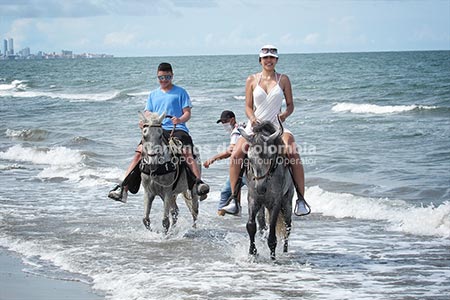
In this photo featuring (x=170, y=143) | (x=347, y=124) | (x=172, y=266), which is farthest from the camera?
(x=347, y=124)

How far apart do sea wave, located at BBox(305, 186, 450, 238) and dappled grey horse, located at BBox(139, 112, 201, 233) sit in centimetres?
364

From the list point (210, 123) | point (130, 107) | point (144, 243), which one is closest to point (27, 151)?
point (210, 123)

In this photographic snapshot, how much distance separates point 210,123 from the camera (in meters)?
32.6

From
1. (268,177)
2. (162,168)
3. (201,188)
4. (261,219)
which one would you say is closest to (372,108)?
(201,188)

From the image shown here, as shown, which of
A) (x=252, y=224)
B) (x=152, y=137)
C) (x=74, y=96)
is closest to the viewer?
(x=252, y=224)

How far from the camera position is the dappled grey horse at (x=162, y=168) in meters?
10.8

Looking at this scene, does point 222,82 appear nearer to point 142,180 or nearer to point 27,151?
point 27,151

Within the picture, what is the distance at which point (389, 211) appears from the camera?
14188 millimetres

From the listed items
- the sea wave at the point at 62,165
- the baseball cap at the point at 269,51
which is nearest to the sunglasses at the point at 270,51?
the baseball cap at the point at 269,51

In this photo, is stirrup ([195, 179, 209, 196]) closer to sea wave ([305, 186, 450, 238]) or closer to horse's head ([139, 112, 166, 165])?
horse's head ([139, 112, 166, 165])

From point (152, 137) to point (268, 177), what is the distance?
2042 millimetres

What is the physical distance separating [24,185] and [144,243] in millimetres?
6977

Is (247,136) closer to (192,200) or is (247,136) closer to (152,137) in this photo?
(152,137)

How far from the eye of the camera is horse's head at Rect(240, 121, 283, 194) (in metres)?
9.43
